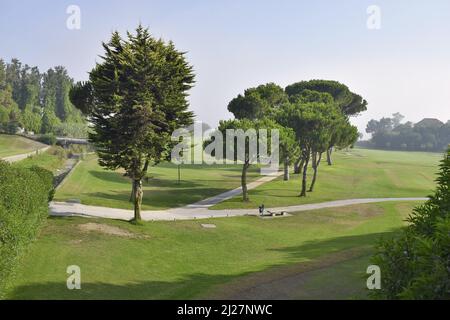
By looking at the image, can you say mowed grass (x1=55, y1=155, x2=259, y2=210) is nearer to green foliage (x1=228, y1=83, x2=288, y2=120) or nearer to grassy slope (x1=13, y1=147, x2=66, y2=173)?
grassy slope (x1=13, y1=147, x2=66, y2=173)

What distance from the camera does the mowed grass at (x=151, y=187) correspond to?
5597 cm

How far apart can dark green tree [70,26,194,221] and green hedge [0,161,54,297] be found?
8.82 m

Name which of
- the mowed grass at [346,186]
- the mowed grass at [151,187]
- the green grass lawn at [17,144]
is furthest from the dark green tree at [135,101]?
the green grass lawn at [17,144]

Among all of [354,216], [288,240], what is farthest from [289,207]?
[288,240]

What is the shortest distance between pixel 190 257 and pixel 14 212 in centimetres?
1409

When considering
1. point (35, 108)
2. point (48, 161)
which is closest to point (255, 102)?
point (48, 161)

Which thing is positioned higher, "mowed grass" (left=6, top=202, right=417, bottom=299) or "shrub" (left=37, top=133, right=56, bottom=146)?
"shrub" (left=37, top=133, right=56, bottom=146)

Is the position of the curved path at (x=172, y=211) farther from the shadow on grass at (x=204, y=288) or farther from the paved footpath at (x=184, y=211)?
the shadow on grass at (x=204, y=288)

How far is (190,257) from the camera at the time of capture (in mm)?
30516

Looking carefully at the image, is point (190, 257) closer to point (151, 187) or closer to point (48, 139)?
point (151, 187)

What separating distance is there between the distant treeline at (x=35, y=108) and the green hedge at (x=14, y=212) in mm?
117326

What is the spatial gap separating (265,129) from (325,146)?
43.5 ft

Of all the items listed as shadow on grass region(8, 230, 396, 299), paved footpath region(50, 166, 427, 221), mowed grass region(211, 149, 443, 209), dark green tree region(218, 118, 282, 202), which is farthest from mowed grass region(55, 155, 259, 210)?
shadow on grass region(8, 230, 396, 299)

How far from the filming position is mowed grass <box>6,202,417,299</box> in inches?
844
